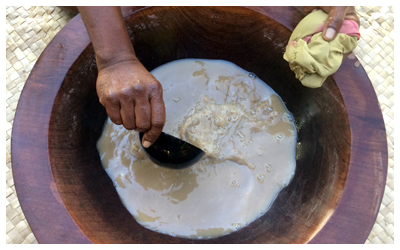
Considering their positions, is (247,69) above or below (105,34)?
below

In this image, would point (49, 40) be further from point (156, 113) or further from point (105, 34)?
point (156, 113)

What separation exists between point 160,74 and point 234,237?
56cm

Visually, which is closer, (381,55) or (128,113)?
(128,113)

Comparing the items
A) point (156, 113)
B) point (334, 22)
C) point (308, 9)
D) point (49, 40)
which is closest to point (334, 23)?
point (334, 22)

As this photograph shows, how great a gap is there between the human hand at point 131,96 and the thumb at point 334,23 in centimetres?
41

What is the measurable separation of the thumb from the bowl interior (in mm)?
131

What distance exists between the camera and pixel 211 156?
84 cm

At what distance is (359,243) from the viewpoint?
0.62 metres

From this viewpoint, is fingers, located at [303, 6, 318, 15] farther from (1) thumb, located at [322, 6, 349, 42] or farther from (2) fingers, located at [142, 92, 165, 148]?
(2) fingers, located at [142, 92, 165, 148]

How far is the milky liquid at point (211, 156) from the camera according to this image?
79 centimetres

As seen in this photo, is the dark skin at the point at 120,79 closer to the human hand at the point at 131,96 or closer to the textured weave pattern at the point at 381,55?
the human hand at the point at 131,96

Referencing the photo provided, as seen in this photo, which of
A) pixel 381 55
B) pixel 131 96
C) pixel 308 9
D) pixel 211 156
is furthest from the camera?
pixel 381 55

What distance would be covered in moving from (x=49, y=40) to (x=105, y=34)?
47 centimetres

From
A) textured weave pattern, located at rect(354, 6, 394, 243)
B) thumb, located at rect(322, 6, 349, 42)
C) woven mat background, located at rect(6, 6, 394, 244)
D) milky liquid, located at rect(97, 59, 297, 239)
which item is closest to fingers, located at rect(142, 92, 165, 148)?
milky liquid, located at rect(97, 59, 297, 239)
